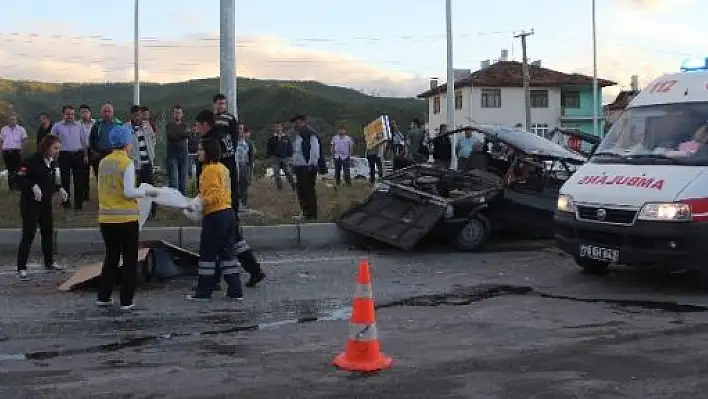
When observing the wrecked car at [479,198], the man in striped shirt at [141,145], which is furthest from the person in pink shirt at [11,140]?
the wrecked car at [479,198]

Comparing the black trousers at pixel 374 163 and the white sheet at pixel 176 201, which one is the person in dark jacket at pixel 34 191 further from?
the black trousers at pixel 374 163

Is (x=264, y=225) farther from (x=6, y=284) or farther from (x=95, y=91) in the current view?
(x=95, y=91)

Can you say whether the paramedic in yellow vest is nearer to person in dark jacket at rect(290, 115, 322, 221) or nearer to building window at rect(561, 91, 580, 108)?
person in dark jacket at rect(290, 115, 322, 221)

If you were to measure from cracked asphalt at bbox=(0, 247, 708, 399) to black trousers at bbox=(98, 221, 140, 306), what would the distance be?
0.19m

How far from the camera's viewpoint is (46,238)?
928 cm

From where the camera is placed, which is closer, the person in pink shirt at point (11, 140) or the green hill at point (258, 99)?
the person in pink shirt at point (11, 140)

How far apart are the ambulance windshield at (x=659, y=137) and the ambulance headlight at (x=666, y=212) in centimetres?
65

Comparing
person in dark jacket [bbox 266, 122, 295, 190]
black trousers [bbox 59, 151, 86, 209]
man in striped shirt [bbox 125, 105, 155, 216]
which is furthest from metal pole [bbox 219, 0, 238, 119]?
person in dark jacket [bbox 266, 122, 295, 190]

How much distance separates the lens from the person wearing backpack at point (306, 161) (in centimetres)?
1208

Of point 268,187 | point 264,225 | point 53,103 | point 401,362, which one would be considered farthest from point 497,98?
point 401,362

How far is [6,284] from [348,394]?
A: 5.17m

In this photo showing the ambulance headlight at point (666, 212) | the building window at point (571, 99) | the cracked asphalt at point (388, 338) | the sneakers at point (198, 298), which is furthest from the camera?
the building window at point (571, 99)

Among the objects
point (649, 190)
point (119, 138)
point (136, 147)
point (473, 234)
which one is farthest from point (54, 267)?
point (649, 190)

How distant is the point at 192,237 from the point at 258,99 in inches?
3427
